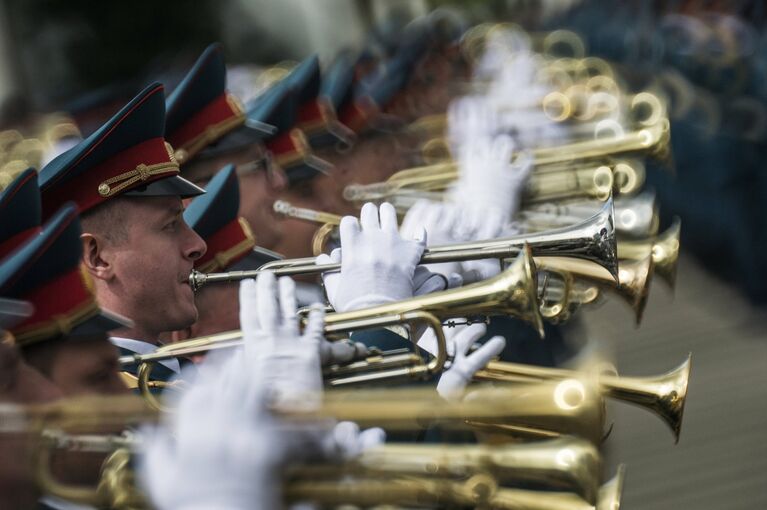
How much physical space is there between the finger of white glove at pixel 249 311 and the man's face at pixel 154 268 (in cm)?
65

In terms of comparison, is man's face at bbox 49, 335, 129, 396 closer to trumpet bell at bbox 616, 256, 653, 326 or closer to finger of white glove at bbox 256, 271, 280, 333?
finger of white glove at bbox 256, 271, 280, 333

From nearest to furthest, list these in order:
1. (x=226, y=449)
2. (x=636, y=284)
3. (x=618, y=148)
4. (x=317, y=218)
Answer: (x=226, y=449)
(x=636, y=284)
(x=317, y=218)
(x=618, y=148)

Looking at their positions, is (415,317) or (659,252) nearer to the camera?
(415,317)

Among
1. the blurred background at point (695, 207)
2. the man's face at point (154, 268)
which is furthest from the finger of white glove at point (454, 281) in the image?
the blurred background at point (695, 207)

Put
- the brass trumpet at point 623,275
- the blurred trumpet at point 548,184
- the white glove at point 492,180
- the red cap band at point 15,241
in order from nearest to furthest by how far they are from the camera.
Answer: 1. the red cap band at point 15,241
2. the brass trumpet at point 623,275
3. the white glove at point 492,180
4. the blurred trumpet at point 548,184

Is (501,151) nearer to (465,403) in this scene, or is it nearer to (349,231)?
(349,231)

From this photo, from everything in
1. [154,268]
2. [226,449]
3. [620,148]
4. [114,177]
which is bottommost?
[226,449]

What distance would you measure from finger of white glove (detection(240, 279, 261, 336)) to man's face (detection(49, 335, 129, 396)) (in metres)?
0.28

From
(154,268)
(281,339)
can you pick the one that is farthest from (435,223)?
(281,339)

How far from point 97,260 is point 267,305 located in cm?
79

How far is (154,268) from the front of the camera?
12.0ft

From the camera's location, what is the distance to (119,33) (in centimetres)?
2473

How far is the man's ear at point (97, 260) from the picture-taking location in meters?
3.62

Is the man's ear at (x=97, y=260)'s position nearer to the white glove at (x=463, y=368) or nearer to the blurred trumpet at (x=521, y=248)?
the blurred trumpet at (x=521, y=248)
